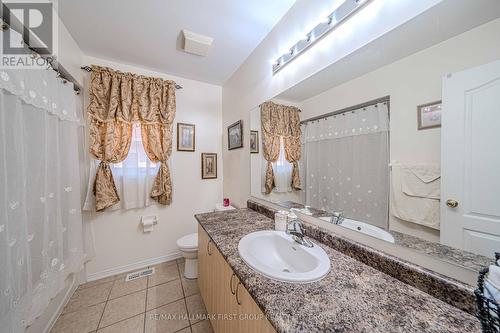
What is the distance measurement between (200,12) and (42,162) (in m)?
1.54

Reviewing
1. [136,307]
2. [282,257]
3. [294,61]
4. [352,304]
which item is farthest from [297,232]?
[136,307]

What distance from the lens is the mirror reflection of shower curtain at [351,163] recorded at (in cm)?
85

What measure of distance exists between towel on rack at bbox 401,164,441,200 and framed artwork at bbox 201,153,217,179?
2105 mm

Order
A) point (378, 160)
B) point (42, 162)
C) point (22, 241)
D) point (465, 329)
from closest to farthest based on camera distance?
1. point (465, 329)
2. point (378, 160)
3. point (22, 241)
4. point (42, 162)

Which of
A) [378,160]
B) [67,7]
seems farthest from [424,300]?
[67,7]

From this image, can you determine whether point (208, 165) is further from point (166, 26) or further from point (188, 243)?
point (166, 26)

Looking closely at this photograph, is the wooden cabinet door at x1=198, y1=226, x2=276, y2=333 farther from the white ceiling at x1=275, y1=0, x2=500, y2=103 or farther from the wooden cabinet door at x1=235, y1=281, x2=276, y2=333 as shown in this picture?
the white ceiling at x1=275, y1=0, x2=500, y2=103

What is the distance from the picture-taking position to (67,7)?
1.28m

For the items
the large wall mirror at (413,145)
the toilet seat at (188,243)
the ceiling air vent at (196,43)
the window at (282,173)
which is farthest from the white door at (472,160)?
the toilet seat at (188,243)

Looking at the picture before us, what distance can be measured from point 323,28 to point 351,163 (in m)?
0.81

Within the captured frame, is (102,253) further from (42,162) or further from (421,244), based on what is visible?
(421,244)

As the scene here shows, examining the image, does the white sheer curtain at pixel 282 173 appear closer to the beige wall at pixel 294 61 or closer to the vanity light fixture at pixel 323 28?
the beige wall at pixel 294 61

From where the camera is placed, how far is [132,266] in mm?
2041

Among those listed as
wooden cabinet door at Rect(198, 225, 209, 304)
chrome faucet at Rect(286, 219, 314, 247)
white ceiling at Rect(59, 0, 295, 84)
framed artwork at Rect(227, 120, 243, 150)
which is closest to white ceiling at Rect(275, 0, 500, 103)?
white ceiling at Rect(59, 0, 295, 84)
